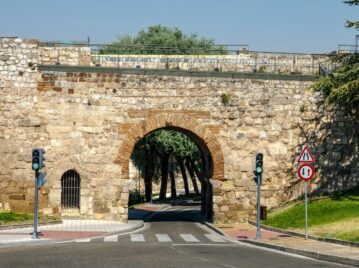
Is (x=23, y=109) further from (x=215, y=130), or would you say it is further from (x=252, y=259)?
(x=252, y=259)

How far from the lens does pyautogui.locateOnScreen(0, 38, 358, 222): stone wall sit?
30.0 metres

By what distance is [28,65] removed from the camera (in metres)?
30.2

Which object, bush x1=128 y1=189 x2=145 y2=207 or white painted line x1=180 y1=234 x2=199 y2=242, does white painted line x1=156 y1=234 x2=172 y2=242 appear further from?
bush x1=128 y1=189 x2=145 y2=207

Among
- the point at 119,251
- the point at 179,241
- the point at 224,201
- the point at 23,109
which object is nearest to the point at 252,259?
the point at 119,251

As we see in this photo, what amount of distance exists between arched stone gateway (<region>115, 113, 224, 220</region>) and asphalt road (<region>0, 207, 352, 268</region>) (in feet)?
19.9

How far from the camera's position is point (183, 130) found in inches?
1235

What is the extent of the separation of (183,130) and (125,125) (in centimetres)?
263

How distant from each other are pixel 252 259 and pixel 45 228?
11.5 metres

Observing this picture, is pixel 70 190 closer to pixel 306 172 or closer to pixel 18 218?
pixel 18 218

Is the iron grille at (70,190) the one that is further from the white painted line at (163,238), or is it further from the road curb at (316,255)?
the road curb at (316,255)

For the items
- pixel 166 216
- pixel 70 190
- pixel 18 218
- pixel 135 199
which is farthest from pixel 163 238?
pixel 135 199

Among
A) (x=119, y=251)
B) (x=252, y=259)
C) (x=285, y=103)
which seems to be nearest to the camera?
(x=252, y=259)

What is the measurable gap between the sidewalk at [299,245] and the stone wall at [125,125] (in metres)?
3.84

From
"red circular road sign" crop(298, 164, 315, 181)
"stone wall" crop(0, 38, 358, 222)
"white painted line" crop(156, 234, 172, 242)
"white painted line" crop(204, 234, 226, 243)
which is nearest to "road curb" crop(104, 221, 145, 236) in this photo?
"stone wall" crop(0, 38, 358, 222)
